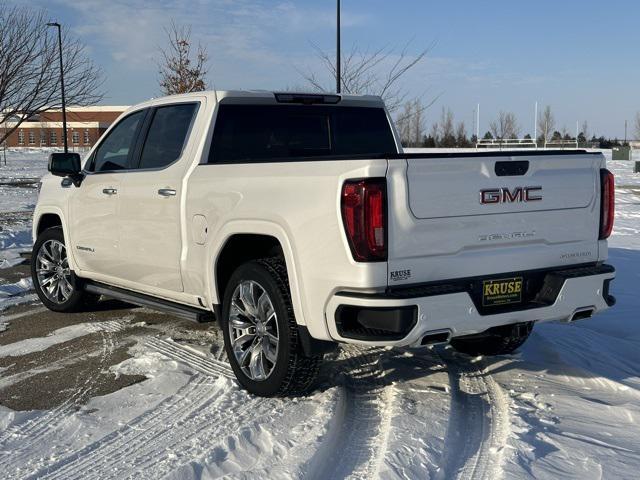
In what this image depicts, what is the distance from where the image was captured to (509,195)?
13.5 ft

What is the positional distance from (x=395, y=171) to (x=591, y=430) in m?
1.80

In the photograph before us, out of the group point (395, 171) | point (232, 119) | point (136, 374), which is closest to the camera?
point (395, 171)

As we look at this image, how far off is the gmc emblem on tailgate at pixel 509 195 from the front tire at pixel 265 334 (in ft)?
4.17

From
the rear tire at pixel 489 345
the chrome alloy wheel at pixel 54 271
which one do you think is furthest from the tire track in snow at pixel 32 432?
the rear tire at pixel 489 345

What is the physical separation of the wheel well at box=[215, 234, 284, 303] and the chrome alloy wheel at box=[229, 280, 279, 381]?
0.25 m

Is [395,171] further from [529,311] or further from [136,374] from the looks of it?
[136,374]

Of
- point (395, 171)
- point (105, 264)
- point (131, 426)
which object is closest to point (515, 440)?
point (395, 171)

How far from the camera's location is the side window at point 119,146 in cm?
596

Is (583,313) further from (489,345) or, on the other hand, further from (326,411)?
(326,411)

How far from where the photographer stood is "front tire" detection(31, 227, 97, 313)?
6.89 metres

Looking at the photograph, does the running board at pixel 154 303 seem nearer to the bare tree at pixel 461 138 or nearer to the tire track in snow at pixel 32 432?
the tire track in snow at pixel 32 432

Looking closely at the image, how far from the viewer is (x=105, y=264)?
6.11 m

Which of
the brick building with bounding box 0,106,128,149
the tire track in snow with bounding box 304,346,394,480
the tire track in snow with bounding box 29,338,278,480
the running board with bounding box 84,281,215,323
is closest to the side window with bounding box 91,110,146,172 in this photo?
the running board with bounding box 84,281,215,323

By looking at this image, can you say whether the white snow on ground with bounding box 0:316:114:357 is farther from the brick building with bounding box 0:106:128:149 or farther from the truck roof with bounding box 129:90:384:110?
the brick building with bounding box 0:106:128:149
